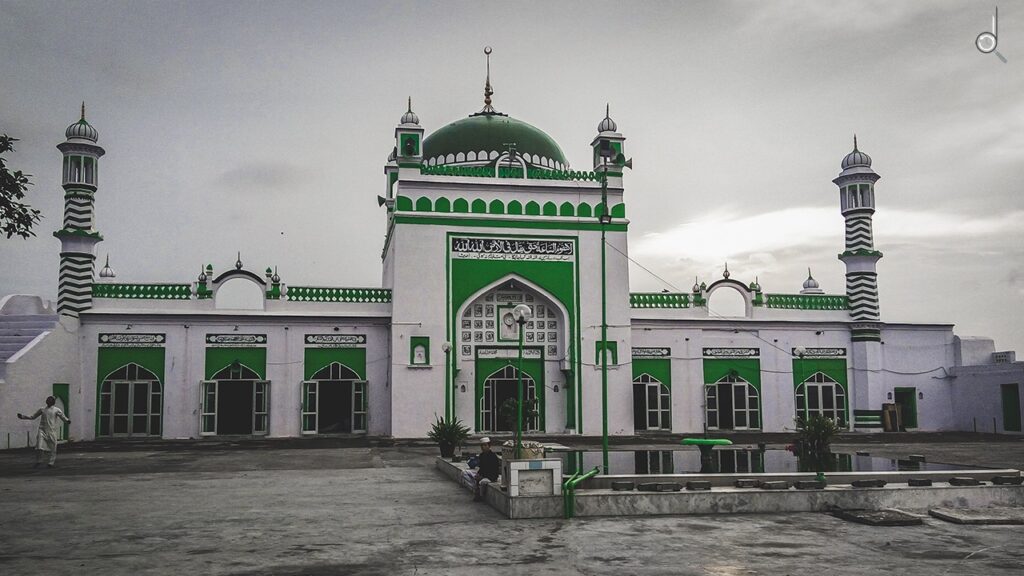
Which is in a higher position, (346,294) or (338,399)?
(346,294)

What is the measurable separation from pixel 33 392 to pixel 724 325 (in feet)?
64.1

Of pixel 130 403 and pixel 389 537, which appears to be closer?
pixel 389 537

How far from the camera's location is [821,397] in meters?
26.6

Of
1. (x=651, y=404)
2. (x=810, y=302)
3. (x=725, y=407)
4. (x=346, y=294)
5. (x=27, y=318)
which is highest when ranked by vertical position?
(x=346, y=294)

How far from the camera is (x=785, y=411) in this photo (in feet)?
86.3

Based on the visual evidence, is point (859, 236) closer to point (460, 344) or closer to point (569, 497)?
point (460, 344)

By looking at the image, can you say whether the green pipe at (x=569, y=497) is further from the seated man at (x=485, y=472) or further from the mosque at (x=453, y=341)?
the mosque at (x=453, y=341)

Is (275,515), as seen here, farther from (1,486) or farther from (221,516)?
(1,486)

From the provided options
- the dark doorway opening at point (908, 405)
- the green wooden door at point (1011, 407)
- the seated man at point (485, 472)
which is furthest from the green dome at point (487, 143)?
the seated man at point (485, 472)

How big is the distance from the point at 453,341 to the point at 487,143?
25.0 feet

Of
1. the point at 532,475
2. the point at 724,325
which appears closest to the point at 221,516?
the point at 532,475

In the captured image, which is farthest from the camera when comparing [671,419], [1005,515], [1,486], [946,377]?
[946,377]

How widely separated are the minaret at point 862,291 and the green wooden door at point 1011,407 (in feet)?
11.5

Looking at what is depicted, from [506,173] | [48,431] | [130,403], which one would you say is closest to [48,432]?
[48,431]
